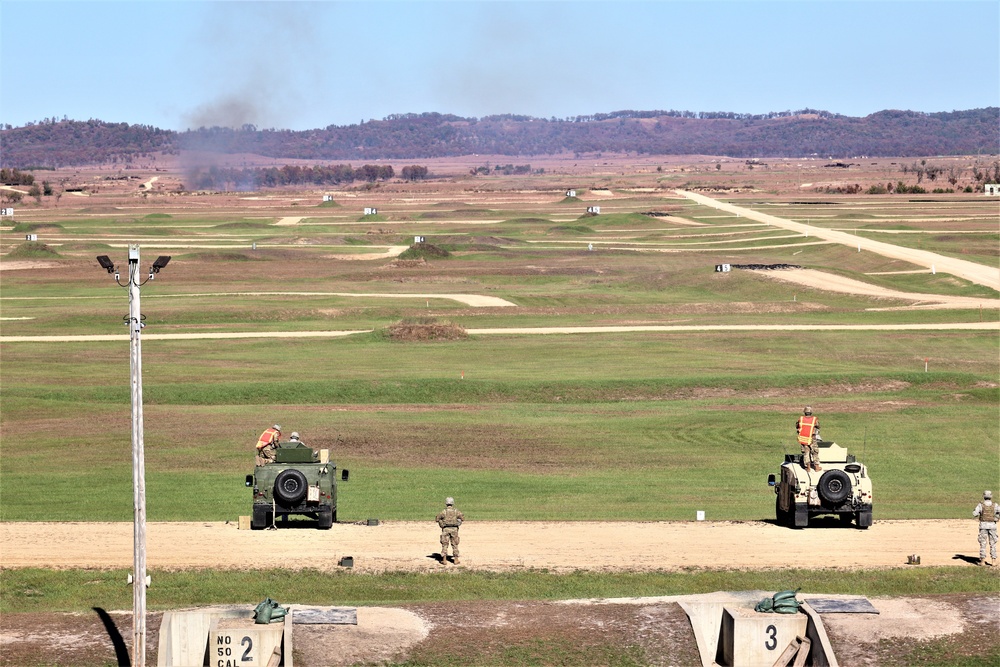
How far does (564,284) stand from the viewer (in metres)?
98.4

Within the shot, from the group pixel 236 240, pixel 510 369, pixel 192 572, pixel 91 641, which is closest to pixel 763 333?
pixel 510 369

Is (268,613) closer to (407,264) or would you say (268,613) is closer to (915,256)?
(407,264)

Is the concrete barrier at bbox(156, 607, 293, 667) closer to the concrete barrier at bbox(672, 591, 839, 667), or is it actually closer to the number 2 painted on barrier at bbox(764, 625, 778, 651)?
the concrete barrier at bbox(672, 591, 839, 667)

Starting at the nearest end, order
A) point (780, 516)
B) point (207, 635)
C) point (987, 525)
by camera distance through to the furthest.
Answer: point (207, 635) < point (987, 525) < point (780, 516)

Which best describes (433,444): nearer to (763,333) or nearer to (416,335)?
(416,335)

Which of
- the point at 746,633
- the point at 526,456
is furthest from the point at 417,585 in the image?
the point at 526,456

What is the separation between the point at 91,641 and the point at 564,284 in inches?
3051

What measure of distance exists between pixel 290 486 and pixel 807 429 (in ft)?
37.2

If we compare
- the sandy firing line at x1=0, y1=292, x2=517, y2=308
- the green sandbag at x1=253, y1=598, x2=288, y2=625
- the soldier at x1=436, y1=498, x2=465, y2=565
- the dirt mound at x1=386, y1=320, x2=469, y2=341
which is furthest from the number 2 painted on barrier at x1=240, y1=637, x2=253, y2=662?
the sandy firing line at x1=0, y1=292, x2=517, y2=308

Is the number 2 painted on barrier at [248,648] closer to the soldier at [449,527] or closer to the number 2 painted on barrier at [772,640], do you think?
the soldier at [449,527]

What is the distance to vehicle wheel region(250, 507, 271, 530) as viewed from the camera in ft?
98.6

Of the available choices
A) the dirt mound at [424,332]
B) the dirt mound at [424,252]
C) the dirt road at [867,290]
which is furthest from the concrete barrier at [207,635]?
the dirt mound at [424,252]

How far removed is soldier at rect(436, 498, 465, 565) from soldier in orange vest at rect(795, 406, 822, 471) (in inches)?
311

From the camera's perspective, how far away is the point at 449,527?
88.7ft
